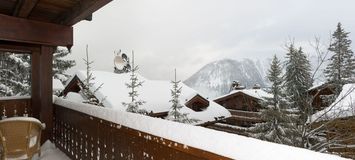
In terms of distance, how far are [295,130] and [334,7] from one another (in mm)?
9994

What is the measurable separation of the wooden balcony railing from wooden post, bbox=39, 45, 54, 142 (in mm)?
140

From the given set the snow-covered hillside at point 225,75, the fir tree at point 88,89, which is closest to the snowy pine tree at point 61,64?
the fir tree at point 88,89

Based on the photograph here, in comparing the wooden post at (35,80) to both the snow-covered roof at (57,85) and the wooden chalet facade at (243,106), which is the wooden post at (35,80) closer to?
the snow-covered roof at (57,85)

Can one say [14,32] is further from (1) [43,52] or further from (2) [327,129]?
(2) [327,129]

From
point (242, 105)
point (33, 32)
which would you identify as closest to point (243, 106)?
point (242, 105)

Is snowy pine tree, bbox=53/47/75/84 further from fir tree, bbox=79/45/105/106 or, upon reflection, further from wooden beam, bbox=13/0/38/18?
wooden beam, bbox=13/0/38/18

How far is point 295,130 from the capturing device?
9.28m

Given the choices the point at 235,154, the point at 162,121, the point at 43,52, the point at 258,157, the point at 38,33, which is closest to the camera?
the point at 258,157

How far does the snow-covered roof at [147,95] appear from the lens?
19359 millimetres

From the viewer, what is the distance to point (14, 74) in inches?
757

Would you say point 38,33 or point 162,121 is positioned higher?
point 38,33

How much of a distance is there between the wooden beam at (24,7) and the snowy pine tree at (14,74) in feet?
47.9

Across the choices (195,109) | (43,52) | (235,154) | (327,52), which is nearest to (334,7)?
(327,52)

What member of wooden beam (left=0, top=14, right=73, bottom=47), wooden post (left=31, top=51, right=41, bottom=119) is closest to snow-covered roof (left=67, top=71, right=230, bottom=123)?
wooden post (left=31, top=51, right=41, bottom=119)
